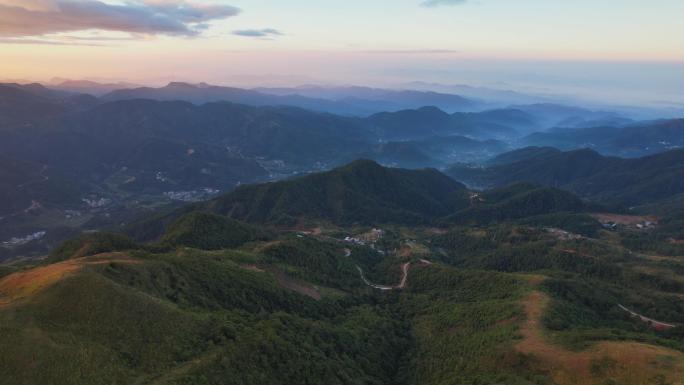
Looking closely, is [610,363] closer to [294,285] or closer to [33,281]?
[294,285]

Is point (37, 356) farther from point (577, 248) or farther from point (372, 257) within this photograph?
point (577, 248)

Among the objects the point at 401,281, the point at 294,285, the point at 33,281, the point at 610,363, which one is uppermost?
the point at 33,281

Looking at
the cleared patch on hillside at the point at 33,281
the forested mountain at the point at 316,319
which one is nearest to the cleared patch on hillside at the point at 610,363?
the forested mountain at the point at 316,319

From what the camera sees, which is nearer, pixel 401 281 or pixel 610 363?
pixel 610 363

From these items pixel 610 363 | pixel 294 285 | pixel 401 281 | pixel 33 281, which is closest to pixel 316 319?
pixel 294 285

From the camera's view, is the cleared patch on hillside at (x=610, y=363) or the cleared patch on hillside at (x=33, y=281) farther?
the cleared patch on hillside at (x=33, y=281)

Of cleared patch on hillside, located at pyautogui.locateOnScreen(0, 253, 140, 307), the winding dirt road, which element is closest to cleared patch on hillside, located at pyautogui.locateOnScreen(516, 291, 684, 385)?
the winding dirt road

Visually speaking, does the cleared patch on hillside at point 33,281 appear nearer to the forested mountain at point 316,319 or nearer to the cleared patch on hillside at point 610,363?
the forested mountain at point 316,319

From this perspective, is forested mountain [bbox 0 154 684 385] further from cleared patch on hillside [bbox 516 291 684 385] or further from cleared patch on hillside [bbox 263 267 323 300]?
cleared patch on hillside [bbox 263 267 323 300]

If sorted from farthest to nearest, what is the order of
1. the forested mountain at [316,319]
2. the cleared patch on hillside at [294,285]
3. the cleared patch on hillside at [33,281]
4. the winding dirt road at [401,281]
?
the winding dirt road at [401,281] → the cleared patch on hillside at [294,285] → the cleared patch on hillside at [33,281] → the forested mountain at [316,319]
